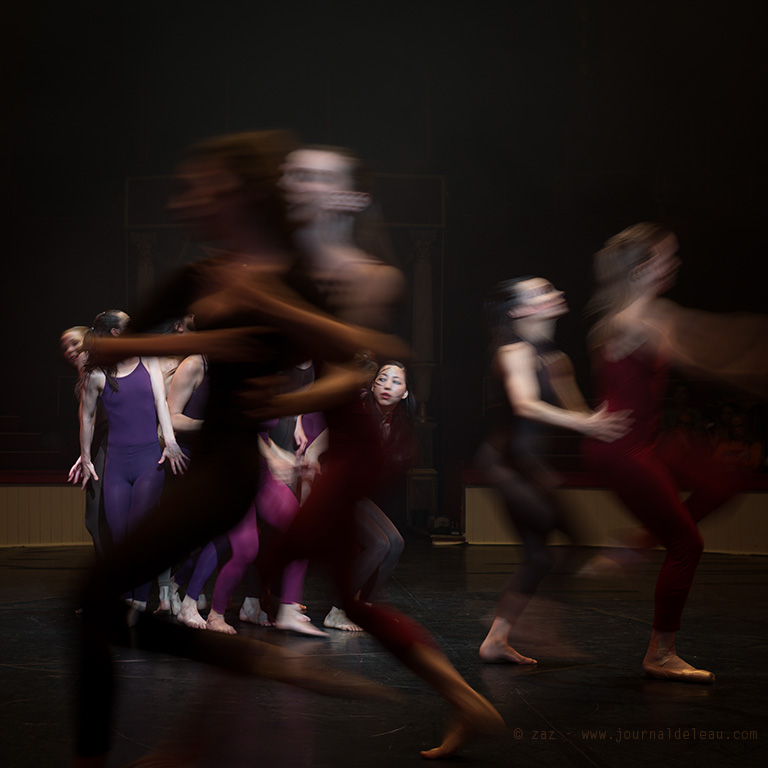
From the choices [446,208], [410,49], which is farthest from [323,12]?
[446,208]

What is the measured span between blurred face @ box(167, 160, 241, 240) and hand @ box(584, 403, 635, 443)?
182 centimetres

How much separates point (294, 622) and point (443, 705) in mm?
1427

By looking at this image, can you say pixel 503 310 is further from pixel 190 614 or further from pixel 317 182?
pixel 190 614

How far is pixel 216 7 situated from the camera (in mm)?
10938

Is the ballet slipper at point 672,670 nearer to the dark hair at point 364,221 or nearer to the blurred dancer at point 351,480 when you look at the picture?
the blurred dancer at point 351,480

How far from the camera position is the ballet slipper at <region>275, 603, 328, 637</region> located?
14.0ft

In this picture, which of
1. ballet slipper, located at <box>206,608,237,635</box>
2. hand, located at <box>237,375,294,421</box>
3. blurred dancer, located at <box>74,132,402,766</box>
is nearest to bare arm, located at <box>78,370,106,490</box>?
ballet slipper, located at <box>206,608,237,635</box>

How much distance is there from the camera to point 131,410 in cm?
455

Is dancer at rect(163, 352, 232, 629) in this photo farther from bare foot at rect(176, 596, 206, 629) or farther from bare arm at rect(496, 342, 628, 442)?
bare arm at rect(496, 342, 628, 442)

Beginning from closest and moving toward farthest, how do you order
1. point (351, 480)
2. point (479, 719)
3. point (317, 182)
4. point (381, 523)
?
point (351, 480)
point (479, 719)
point (317, 182)
point (381, 523)

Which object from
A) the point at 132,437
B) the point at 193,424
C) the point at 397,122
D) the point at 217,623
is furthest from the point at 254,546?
the point at 397,122

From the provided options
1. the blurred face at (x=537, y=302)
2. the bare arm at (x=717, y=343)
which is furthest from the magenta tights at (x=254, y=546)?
the bare arm at (x=717, y=343)

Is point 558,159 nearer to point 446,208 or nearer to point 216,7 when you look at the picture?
point 446,208

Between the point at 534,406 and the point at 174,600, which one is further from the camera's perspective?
the point at 174,600
